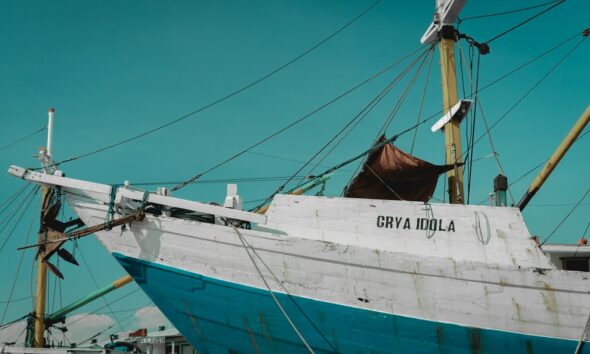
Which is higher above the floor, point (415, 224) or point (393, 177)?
point (393, 177)

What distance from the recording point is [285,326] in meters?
11.6

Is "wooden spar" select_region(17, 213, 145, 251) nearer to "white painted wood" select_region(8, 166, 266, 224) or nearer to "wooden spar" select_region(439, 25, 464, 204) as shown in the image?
"white painted wood" select_region(8, 166, 266, 224)

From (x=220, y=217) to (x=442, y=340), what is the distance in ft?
16.2

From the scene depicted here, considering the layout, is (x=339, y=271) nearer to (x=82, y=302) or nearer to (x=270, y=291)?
(x=270, y=291)

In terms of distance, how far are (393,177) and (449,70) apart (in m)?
4.17

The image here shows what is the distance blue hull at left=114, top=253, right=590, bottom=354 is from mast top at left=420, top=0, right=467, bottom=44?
28.5 ft

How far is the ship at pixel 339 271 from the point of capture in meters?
11.0

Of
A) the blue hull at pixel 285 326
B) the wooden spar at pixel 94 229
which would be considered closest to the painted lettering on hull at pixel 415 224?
the blue hull at pixel 285 326

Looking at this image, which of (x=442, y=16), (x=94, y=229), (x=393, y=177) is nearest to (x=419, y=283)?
(x=393, y=177)

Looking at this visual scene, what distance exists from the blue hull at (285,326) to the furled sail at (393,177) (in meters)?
3.24

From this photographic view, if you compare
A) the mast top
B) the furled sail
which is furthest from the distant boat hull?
the mast top

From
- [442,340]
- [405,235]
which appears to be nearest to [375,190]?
[405,235]

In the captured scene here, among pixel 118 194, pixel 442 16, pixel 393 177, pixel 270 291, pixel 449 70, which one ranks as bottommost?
pixel 270 291

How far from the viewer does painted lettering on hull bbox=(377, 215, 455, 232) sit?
11.9 meters
